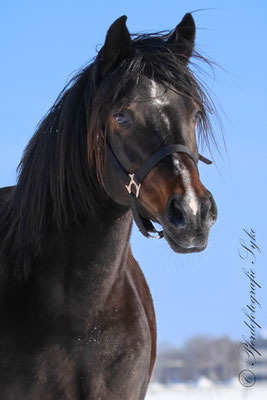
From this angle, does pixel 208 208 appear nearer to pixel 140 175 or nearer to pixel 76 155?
pixel 140 175

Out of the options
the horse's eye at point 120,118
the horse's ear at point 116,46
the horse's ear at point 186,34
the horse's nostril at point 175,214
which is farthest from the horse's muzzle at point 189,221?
the horse's ear at point 186,34

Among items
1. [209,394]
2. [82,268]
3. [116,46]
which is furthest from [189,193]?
[209,394]

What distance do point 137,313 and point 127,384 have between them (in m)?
0.48

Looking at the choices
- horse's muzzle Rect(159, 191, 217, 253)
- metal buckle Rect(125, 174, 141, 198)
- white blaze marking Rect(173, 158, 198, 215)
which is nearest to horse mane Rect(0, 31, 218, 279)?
metal buckle Rect(125, 174, 141, 198)

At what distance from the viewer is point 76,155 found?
13.3 feet

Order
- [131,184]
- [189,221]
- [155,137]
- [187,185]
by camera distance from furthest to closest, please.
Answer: [131,184], [155,137], [187,185], [189,221]

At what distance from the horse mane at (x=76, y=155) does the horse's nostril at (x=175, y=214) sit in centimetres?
70

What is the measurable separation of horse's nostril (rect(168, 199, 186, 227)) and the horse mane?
698 mm

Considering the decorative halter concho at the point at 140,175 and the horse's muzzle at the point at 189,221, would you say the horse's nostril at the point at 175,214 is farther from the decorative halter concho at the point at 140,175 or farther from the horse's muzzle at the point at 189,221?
the decorative halter concho at the point at 140,175

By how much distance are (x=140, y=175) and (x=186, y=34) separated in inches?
49.7

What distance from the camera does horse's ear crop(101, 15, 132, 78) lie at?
3984 millimetres

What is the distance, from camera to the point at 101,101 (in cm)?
392

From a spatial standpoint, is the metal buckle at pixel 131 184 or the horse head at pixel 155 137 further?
the metal buckle at pixel 131 184

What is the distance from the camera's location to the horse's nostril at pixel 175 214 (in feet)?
11.1
